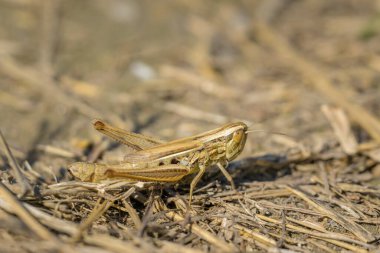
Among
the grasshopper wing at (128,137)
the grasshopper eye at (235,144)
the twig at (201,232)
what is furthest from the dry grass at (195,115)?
the grasshopper eye at (235,144)

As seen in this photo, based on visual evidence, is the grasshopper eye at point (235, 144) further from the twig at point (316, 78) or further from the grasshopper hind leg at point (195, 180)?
the twig at point (316, 78)

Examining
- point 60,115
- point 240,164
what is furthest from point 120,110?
point 240,164

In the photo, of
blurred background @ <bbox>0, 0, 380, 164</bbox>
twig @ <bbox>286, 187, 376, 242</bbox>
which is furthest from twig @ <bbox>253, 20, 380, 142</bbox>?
twig @ <bbox>286, 187, 376, 242</bbox>

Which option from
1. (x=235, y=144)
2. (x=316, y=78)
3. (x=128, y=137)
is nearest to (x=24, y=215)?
(x=128, y=137)

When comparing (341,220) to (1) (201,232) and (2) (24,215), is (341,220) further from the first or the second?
(2) (24,215)

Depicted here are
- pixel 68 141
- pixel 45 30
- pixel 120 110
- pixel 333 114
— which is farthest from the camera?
pixel 45 30

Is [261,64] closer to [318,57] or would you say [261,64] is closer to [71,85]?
[318,57]
